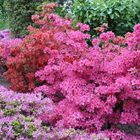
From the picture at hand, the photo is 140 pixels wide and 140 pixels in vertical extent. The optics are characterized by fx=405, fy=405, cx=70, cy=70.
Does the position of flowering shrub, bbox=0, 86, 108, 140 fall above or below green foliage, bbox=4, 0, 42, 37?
above

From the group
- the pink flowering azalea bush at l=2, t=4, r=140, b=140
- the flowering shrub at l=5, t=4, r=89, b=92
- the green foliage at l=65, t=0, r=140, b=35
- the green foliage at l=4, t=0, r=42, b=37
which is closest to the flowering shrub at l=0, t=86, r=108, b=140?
the pink flowering azalea bush at l=2, t=4, r=140, b=140

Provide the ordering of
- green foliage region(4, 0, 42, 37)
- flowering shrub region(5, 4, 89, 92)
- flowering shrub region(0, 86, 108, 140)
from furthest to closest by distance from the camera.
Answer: green foliage region(4, 0, 42, 37), flowering shrub region(5, 4, 89, 92), flowering shrub region(0, 86, 108, 140)

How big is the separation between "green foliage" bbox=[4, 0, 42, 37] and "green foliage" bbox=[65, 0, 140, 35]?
1.34 metres

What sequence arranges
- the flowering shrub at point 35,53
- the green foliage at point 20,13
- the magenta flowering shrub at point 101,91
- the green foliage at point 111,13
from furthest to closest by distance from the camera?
the green foliage at point 20,13 < the green foliage at point 111,13 < the flowering shrub at point 35,53 < the magenta flowering shrub at point 101,91

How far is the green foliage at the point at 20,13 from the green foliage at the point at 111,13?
1338 millimetres

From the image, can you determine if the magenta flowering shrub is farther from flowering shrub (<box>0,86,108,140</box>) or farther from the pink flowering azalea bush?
flowering shrub (<box>0,86,108,140</box>)

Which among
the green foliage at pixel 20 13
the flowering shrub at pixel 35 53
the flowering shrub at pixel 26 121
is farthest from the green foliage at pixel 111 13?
the flowering shrub at pixel 26 121

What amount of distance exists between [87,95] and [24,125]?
842 millimetres

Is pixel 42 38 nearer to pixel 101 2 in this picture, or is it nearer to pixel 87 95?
pixel 87 95

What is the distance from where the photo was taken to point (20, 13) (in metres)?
7.99

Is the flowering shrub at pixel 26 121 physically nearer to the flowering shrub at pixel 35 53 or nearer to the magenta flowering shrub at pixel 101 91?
the magenta flowering shrub at pixel 101 91

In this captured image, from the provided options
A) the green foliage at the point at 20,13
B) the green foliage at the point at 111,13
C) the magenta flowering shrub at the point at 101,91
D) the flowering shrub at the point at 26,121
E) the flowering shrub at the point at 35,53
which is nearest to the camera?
the flowering shrub at the point at 26,121

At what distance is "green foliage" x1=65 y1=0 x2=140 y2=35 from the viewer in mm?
6633

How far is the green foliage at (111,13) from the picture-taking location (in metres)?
6.63
